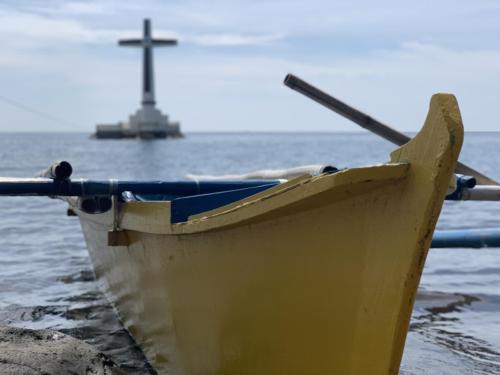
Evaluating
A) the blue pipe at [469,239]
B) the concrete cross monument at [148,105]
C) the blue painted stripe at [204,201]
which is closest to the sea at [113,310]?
the blue pipe at [469,239]

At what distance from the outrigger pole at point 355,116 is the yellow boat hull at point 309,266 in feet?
10.7

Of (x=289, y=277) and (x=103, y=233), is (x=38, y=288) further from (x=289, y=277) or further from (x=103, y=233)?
(x=289, y=277)

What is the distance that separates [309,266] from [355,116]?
180 inches

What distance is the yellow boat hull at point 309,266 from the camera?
9.75ft

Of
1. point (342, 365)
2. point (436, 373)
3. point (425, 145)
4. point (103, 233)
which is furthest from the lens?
point (103, 233)

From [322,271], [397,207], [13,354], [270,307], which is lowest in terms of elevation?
[13,354]

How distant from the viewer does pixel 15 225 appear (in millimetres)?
14781

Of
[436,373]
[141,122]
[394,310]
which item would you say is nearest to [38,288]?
[436,373]

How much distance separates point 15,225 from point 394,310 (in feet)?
42.5

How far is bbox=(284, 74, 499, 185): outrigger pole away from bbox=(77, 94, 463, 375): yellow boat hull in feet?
10.7

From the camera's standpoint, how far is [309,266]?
3.45 metres

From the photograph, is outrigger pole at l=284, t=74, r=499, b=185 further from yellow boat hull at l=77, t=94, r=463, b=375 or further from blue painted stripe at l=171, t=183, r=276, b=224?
blue painted stripe at l=171, t=183, r=276, b=224

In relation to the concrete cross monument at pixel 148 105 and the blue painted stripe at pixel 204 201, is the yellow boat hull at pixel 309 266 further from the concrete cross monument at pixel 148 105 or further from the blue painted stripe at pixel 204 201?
the concrete cross monument at pixel 148 105

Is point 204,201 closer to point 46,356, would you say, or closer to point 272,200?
point 272,200
